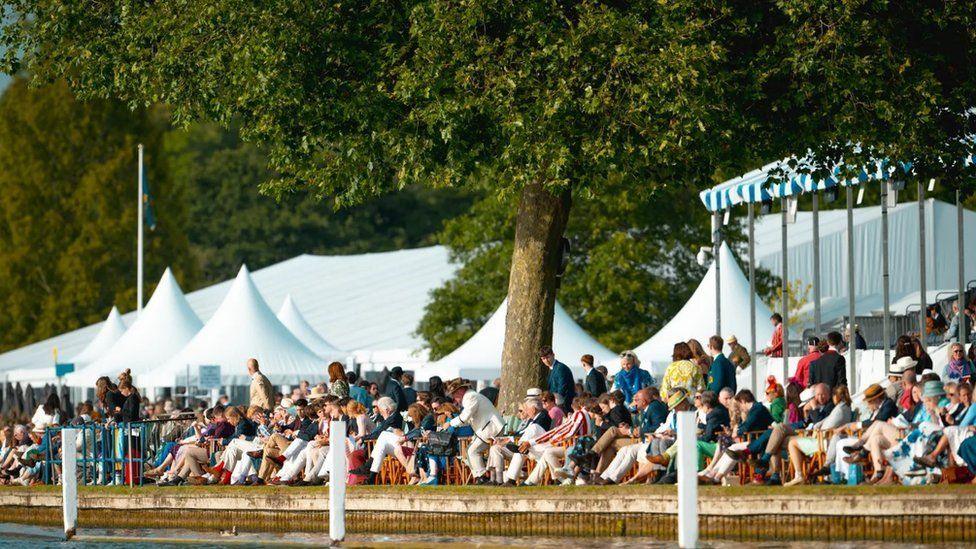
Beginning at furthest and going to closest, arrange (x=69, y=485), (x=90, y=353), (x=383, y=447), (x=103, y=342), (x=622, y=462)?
(x=103, y=342) → (x=90, y=353) → (x=69, y=485) → (x=383, y=447) → (x=622, y=462)

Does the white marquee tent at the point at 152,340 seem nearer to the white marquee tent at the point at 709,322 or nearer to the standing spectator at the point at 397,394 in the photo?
the white marquee tent at the point at 709,322

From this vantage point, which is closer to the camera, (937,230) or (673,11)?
(673,11)

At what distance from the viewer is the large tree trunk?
2336 cm

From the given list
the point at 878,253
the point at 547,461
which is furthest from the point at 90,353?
the point at 547,461

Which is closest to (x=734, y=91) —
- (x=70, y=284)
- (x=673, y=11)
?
(x=673, y=11)

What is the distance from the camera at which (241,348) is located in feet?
114

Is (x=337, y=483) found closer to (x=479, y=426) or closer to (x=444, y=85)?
(x=479, y=426)

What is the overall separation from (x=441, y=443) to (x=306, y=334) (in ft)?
63.5

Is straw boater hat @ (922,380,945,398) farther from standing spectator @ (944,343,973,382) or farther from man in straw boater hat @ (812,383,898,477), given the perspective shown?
standing spectator @ (944,343,973,382)

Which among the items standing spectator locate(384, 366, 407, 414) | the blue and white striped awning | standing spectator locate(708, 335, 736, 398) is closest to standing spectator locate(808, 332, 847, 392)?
standing spectator locate(708, 335, 736, 398)

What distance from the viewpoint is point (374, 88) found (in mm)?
21688

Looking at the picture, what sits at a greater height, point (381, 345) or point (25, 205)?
point (25, 205)

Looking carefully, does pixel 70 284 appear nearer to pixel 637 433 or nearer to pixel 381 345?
pixel 381 345

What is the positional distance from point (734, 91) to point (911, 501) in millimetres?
6109
